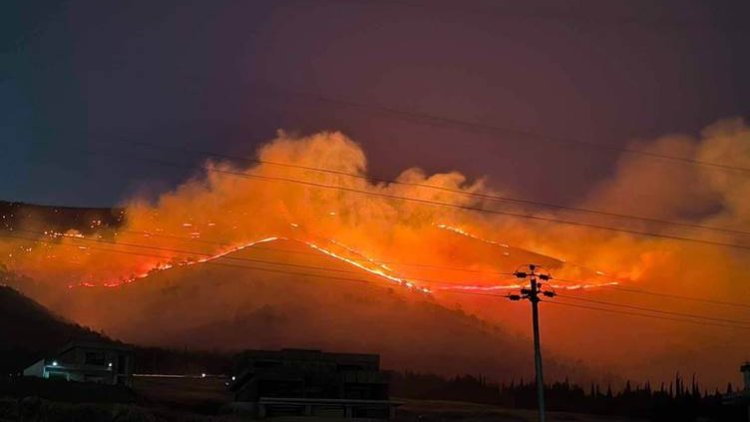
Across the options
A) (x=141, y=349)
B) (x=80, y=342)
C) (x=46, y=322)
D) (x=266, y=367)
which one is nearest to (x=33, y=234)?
(x=46, y=322)

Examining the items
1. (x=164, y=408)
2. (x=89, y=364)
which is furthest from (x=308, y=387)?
(x=89, y=364)

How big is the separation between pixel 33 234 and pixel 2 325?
42.7m

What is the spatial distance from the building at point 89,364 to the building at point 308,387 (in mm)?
15969

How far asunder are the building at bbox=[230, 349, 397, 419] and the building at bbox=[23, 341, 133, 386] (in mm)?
15969

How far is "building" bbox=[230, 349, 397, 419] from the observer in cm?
7256

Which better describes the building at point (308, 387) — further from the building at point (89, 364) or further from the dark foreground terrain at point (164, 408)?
the building at point (89, 364)

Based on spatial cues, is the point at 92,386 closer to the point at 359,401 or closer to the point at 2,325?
the point at 359,401

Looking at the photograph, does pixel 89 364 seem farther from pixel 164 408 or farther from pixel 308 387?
pixel 308 387

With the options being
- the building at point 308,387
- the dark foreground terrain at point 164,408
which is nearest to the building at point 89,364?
the dark foreground terrain at point 164,408

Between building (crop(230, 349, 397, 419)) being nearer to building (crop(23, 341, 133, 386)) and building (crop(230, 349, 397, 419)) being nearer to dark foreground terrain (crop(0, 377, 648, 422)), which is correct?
dark foreground terrain (crop(0, 377, 648, 422))

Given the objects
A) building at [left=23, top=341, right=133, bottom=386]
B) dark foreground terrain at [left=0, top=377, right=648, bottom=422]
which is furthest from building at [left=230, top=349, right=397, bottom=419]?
building at [left=23, top=341, right=133, bottom=386]

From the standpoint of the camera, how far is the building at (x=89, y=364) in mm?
85000

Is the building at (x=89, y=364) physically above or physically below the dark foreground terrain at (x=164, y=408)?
above

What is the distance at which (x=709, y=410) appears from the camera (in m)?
108
